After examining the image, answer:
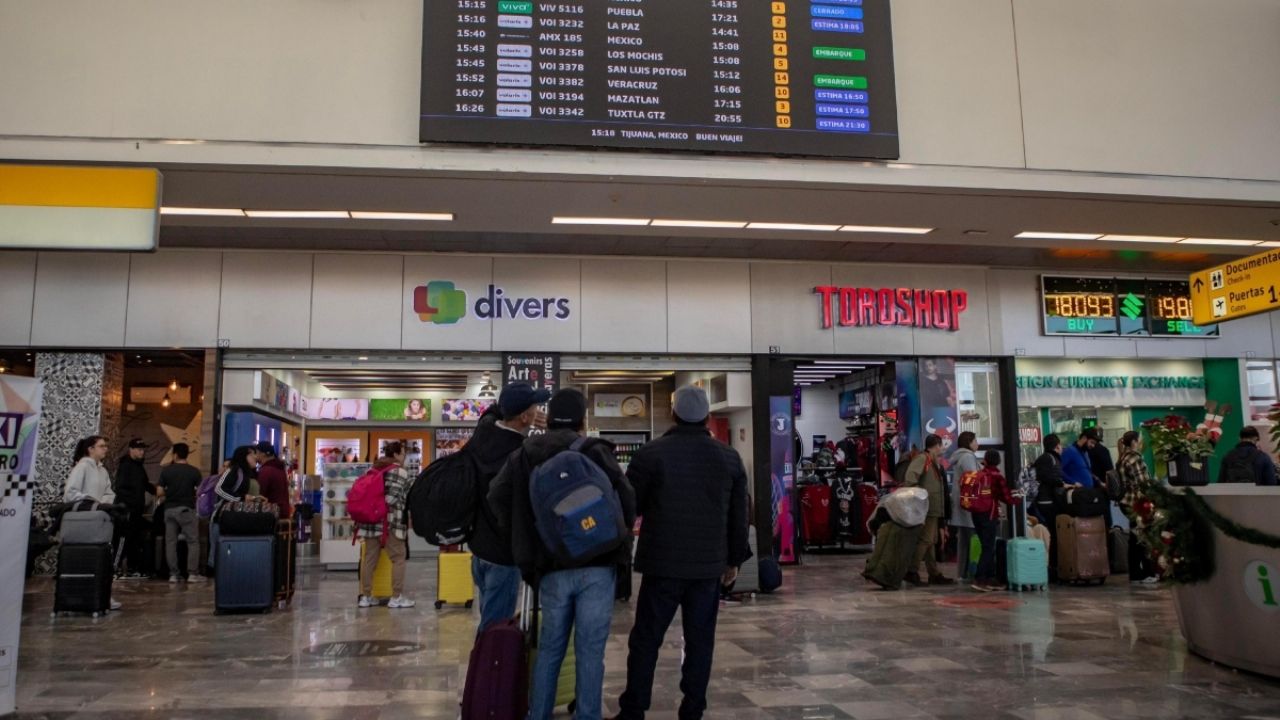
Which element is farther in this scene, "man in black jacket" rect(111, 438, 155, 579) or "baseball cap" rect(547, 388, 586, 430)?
"man in black jacket" rect(111, 438, 155, 579)

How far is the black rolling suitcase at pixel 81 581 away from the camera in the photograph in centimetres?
763

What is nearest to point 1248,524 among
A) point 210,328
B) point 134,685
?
point 134,685

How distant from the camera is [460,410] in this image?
528 inches

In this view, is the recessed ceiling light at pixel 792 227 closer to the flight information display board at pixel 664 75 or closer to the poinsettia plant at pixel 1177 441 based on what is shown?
the flight information display board at pixel 664 75

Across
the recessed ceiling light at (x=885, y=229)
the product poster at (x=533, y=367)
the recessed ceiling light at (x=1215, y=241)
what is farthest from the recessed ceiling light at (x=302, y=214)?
the recessed ceiling light at (x=1215, y=241)

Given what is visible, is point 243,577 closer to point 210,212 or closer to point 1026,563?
point 210,212

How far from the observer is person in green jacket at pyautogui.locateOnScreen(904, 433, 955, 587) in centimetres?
945

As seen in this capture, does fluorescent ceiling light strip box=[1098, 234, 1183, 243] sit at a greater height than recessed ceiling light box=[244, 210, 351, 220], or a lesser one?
lesser

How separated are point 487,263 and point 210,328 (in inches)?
131

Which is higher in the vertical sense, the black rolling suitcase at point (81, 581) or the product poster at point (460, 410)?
the product poster at point (460, 410)

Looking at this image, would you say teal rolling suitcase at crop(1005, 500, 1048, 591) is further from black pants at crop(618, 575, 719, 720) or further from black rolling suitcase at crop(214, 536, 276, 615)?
black rolling suitcase at crop(214, 536, 276, 615)

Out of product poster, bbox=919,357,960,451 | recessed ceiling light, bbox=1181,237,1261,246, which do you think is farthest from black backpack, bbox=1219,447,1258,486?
product poster, bbox=919,357,960,451

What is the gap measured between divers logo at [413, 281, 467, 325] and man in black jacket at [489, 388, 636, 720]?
25.2 ft

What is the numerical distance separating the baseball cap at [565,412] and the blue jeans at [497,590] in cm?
78
